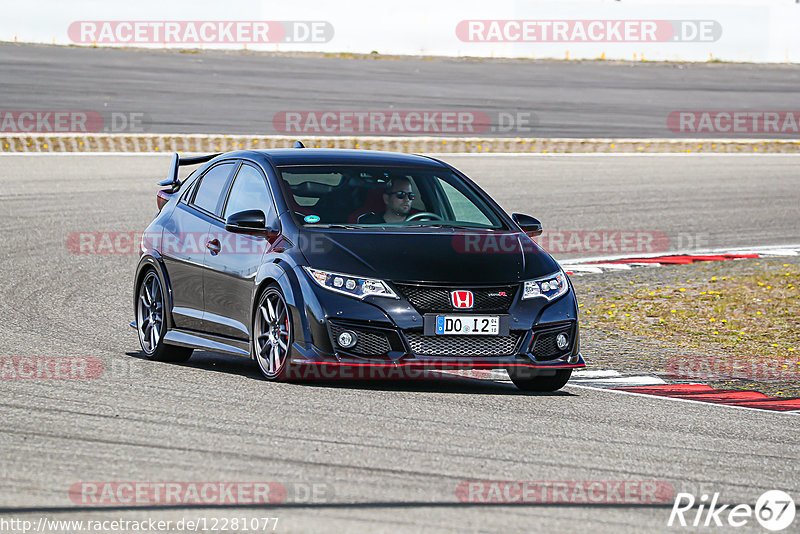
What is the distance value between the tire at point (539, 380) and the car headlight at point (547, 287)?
19.4 inches

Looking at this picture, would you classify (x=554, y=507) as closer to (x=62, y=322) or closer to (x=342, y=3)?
(x=62, y=322)

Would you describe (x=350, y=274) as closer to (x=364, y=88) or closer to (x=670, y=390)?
(x=670, y=390)

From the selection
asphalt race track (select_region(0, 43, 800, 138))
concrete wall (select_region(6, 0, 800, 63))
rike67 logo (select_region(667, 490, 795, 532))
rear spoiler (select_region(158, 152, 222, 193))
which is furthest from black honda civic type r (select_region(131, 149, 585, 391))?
concrete wall (select_region(6, 0, 800, 63))

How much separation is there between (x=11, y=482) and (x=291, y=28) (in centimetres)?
3494

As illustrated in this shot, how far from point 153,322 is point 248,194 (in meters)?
1.34

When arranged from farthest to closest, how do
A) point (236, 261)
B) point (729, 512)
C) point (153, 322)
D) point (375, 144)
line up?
point (375, 144) → point (153, 322) → point (236, 261) → point (729, 512)

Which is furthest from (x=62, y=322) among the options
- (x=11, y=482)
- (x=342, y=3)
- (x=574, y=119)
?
(x=342, y=3)

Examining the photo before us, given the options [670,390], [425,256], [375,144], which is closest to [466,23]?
[375,144]

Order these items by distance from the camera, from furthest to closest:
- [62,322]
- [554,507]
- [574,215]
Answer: [574,215] → [62,322] → [554,507]

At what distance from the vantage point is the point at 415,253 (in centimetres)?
820

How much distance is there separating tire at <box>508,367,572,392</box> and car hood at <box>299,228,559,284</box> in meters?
0.65

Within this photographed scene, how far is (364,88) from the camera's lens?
31984mm

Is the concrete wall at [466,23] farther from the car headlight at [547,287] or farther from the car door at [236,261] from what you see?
the car headlight at [547,287]

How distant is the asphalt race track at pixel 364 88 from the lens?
89.3ft
